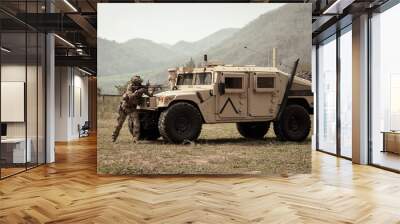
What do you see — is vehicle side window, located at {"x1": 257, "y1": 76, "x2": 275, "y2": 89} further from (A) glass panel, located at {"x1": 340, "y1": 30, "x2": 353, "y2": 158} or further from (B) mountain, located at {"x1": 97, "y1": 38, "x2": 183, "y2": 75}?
(A) glass panel, located at {"x1": 340, "y1": 30, "x2": 353, "y2": 158}

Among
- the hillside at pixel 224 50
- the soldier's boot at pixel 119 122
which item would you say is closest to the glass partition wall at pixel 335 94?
the hillside at pixel 224 50

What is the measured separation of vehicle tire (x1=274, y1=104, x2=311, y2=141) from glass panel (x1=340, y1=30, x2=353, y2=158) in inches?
93.6

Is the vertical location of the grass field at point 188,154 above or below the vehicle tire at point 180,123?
below

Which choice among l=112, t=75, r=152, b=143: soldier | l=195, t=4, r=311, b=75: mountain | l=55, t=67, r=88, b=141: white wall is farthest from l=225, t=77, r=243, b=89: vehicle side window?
l=55, t=67, r=88, b=141: white wall

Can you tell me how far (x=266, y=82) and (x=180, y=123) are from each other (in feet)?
5.08

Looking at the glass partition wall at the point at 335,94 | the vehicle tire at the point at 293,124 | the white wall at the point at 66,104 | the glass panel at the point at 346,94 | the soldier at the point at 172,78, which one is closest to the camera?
the soldier at the point at 172,78

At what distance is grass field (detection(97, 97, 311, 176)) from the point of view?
6773 mm

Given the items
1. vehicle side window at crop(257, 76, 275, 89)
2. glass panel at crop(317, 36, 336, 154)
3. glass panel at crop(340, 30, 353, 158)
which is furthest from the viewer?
glass panel at crop(317, 36, 336, 154)

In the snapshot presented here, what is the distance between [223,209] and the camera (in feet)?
15.5

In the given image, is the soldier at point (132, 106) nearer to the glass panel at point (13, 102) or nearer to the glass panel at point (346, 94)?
the glass panel at point (13, 102)

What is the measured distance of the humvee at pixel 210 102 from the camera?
681 centimetres

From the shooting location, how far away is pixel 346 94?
943cm

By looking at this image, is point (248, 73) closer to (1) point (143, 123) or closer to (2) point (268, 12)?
(2) point (268, 12)

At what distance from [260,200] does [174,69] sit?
2.67 metres
